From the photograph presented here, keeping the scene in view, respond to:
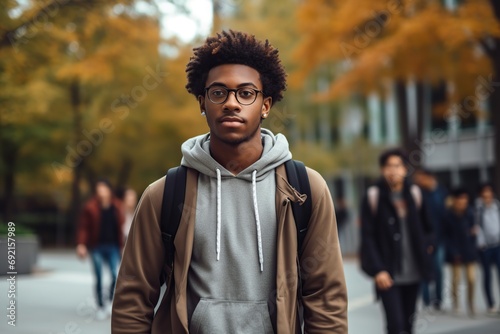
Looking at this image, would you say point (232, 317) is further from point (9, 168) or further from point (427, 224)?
point (9, 168)

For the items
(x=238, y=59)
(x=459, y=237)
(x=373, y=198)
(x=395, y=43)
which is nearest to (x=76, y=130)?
(x=395, y=43)

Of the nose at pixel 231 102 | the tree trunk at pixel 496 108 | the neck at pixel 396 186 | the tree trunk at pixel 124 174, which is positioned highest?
the tree trunk at pixel 124 174

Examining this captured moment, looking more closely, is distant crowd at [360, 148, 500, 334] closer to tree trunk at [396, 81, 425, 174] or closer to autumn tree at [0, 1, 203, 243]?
autumn tree at [0, 1, 203, 243]

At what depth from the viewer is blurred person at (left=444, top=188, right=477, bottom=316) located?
11406mm

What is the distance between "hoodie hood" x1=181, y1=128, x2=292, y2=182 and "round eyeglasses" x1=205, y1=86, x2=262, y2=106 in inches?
8.7

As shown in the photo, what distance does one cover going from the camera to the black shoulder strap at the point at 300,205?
10.2ft

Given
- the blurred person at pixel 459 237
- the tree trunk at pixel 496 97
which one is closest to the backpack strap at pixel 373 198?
the blurred person at pixel 459 237

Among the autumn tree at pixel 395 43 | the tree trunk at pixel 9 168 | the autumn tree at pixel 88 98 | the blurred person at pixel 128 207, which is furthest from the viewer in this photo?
the tree trunk at pixel 9 168

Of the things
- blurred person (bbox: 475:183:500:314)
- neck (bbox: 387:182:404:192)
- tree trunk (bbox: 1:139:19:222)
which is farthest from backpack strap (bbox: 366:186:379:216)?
tree trunk (bbox: 1:139:19:222)

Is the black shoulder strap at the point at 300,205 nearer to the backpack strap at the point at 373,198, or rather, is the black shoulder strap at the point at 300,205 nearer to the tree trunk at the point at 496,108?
the backpack strap at the point at 373,198

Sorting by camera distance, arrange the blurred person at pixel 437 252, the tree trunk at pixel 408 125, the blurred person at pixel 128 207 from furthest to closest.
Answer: the tree trunk at pixel 408 125, the blurred person at pixel 128 207, the blurred person at pixel 437 252

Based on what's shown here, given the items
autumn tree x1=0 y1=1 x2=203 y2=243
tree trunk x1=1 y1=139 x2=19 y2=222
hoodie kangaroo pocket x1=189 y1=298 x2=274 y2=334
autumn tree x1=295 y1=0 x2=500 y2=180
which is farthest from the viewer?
tree trunk x1=1 y1=139 x2=19 y2=222

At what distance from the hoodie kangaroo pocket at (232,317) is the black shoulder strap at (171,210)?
0.26 meters

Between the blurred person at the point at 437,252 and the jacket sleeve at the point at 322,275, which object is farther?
the blurred person at the point at 437,252
